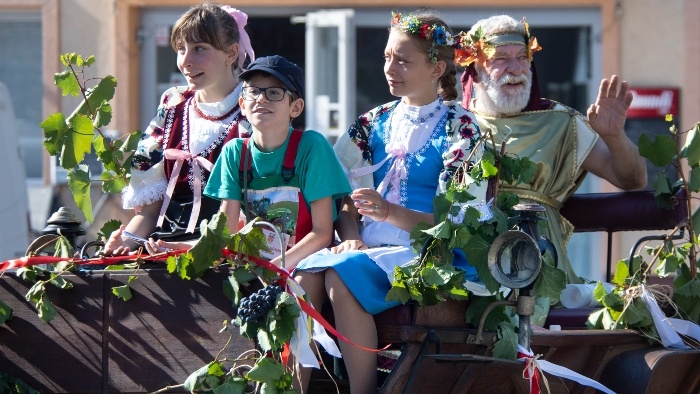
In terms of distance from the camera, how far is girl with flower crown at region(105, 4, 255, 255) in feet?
14.1

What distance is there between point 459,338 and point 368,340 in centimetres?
27

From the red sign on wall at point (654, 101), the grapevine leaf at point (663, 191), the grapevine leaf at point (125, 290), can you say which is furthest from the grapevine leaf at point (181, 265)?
the red sign on wall at point (654, 101)

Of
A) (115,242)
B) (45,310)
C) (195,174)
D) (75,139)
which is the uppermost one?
(75,139)

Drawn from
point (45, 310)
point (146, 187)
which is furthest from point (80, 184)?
point (45, 310)

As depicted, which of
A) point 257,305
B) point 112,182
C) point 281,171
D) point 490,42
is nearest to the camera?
point 257,305

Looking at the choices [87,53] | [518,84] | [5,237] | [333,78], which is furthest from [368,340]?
[87,53]

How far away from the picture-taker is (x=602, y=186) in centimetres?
938

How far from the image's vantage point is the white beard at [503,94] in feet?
16.1

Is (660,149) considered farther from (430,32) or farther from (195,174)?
(195,174)

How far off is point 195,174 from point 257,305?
41.4 inches

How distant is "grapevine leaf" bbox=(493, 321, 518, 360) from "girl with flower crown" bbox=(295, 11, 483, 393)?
0.63 feet

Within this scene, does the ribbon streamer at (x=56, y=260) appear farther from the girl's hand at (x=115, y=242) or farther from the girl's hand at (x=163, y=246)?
the girl's hand at (x=115, y=242)

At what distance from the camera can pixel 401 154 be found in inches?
163

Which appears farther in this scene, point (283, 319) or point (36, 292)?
point (36, 292)
